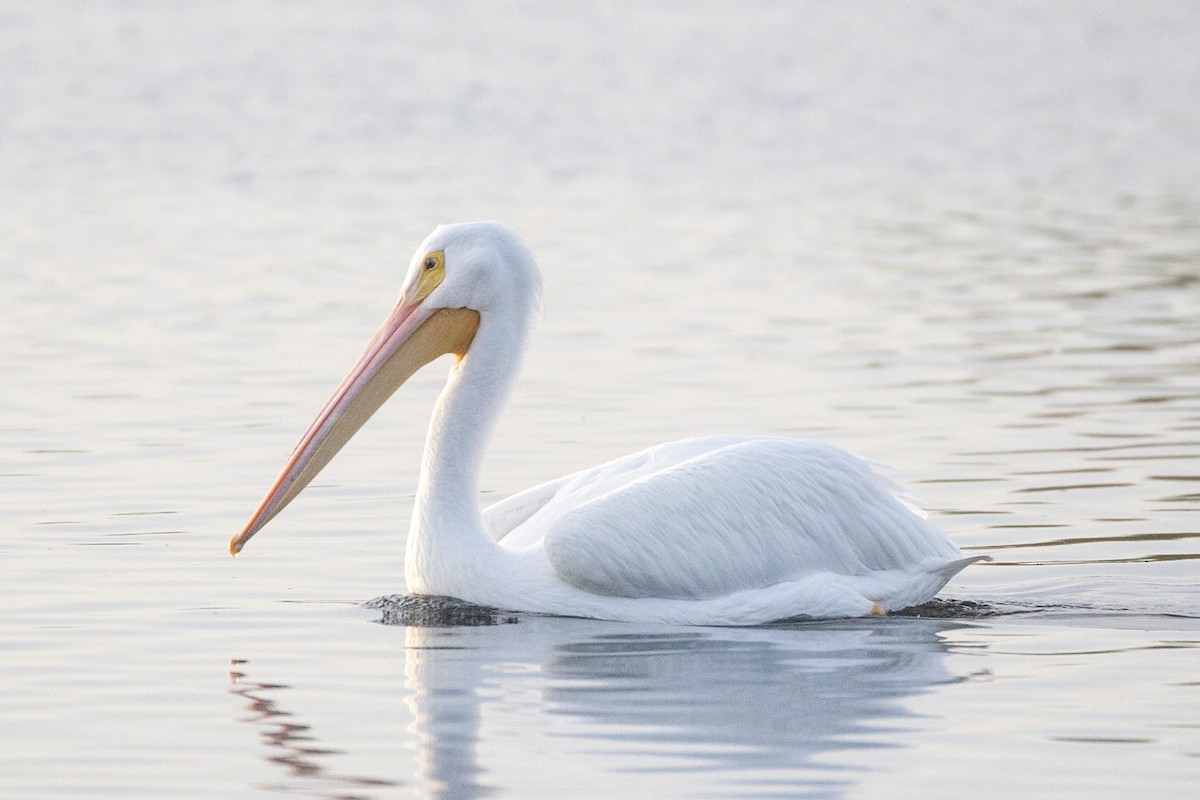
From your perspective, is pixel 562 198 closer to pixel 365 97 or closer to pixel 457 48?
pixel 365 97

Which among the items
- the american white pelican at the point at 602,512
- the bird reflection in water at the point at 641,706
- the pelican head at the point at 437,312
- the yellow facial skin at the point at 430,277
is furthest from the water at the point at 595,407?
the yellow facial skin at the point at 430,277

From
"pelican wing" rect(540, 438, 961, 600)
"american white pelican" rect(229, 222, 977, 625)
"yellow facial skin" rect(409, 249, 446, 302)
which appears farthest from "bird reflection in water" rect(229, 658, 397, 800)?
"yellow facial skin" rect(409, 249, 446, 302)

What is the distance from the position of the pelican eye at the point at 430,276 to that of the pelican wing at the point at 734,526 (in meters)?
0.71

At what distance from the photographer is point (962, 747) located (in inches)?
184

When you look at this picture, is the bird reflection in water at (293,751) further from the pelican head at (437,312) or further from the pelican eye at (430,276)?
the pelican eye at (430,276)

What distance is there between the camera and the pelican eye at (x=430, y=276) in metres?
6.33

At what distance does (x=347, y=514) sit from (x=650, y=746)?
298 cm

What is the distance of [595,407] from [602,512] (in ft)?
11.1

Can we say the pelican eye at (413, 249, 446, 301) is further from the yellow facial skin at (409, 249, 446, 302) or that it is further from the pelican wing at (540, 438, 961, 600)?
the pelican wing at (540, 438, 961, 600)

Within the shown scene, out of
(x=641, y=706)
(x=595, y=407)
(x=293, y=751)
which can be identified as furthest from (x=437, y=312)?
(x=595, y=407)

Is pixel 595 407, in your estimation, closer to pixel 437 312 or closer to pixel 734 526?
pixel 437 312

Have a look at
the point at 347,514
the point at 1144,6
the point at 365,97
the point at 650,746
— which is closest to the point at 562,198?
the point at 365,97

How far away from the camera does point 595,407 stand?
30.4ft

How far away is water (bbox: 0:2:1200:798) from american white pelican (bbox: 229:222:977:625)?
0.45 feet
